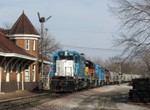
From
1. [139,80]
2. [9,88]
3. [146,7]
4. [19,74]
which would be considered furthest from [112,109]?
[19,74]

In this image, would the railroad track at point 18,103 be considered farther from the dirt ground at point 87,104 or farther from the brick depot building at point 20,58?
the brick depot building at point 20,58

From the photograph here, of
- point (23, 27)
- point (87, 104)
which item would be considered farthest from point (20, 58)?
point (87, 104)

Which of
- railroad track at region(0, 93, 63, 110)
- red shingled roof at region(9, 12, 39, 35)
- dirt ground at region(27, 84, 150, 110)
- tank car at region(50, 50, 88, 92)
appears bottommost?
dirt ground at region(27, 84, 150, 110)

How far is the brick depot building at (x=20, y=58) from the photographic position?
35.5 metres

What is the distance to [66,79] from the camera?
33062 millimetres

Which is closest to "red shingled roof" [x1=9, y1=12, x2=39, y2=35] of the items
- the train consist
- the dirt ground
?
the train consist

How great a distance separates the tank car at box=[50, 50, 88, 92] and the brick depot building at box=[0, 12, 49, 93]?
434 centimetres

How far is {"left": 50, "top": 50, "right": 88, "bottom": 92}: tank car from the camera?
3294 cm

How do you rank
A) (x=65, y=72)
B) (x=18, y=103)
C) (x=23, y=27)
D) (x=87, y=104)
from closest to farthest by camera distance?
1. (x=87, y=104)
2. (x=18, y=103)
3. (x=65, y=72)
4. (x=23, y=27)

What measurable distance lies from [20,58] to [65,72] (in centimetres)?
651

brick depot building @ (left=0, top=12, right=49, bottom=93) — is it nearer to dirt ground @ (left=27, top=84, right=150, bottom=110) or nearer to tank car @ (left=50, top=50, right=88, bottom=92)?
tank car @ (left=50, top=50, right=88, bottom=92)

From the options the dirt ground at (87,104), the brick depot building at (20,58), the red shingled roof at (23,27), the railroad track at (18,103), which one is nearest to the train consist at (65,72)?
the brick depot building at (20,58)

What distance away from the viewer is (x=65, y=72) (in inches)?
Answer: 1330

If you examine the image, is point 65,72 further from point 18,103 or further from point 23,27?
point 23,27
